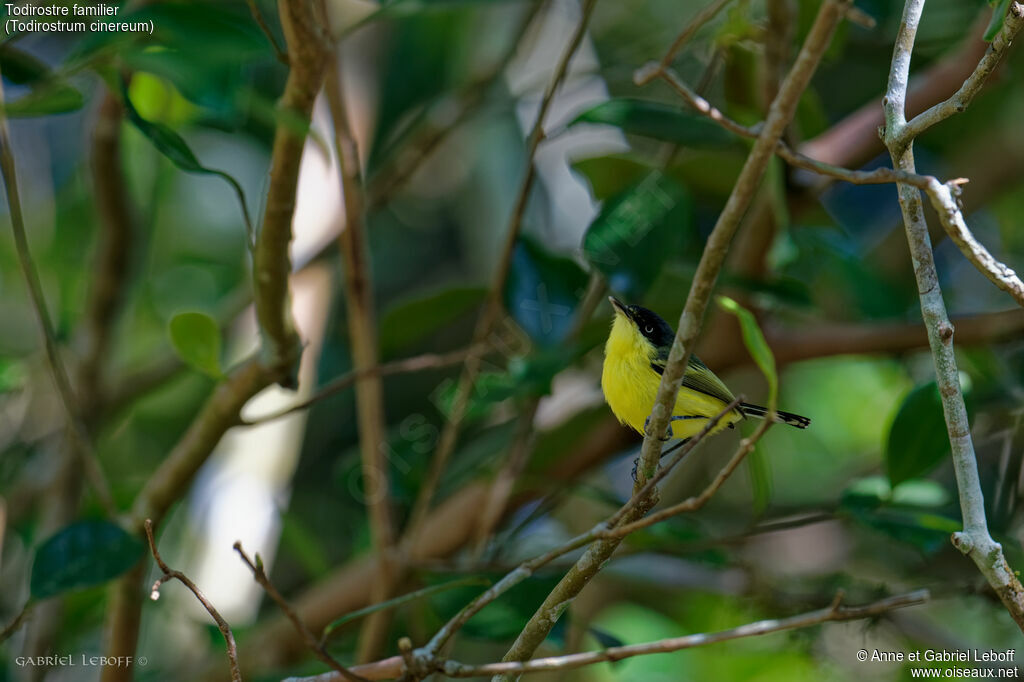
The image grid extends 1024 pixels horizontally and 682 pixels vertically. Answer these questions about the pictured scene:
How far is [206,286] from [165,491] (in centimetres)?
270

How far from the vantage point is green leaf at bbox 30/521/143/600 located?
2312 millimetres

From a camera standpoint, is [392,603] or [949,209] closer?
[949,209]

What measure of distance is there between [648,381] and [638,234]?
49cm

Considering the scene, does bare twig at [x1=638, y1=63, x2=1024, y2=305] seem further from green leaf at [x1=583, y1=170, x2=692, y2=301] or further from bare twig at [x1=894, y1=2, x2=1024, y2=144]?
green leaf at [x1=583, y1=170, x2=692, y2=301]

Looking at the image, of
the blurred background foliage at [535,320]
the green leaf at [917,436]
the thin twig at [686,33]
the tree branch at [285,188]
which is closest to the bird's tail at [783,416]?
the blurred background foliage at [535,320]

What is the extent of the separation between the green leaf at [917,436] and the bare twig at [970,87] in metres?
Result: 1.11

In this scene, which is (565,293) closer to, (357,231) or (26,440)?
(357,231)

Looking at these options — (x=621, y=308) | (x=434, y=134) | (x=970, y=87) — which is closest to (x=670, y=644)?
(x=970, y=87)

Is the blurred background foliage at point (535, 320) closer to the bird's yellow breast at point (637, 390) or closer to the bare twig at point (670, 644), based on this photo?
the bird's yellow breast at point (637, 390)

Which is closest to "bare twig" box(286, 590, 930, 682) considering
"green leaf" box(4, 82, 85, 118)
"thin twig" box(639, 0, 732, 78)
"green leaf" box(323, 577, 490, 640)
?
"green leaf" box(323, 577, 490, 640)

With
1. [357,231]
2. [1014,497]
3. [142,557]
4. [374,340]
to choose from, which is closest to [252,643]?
[142,557]

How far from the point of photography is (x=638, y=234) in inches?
106

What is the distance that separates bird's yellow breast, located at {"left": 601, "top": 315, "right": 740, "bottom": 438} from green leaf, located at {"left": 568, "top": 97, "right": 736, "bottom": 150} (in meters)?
0.73

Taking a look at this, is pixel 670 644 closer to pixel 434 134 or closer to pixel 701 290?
pixel 701 290
